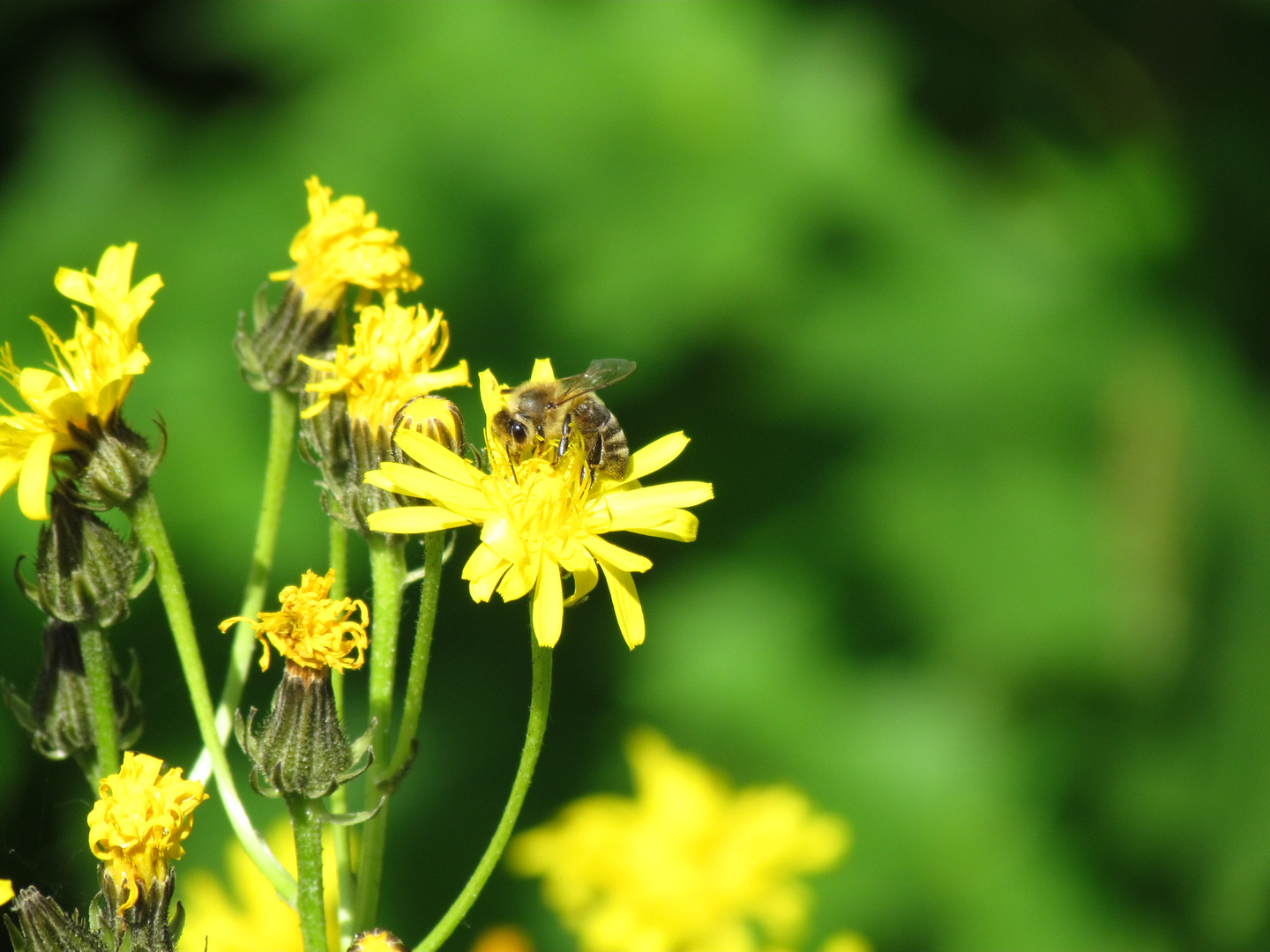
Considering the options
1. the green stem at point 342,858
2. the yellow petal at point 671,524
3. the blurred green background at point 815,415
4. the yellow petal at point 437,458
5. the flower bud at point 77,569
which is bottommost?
the green stem at point 342,858

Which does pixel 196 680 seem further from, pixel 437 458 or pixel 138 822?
pixel 437 458

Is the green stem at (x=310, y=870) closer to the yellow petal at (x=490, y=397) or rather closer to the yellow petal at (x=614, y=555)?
the yellow petal at (x=614, y=555)

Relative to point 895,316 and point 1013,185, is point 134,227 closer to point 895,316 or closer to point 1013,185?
point 895,316

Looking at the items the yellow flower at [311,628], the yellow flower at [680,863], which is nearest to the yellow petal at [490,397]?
the yellow flower at [311,628]

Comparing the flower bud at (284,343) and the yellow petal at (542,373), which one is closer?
the flower bud at (284,343)

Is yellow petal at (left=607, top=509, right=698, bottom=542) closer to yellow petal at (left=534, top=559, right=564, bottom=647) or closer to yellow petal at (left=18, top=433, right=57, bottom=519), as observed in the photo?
yellow petal at (left=534, top=559, right=564, bottom=647)

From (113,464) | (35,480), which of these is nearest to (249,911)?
(113,464)

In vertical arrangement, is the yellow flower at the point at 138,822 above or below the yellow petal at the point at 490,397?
below
